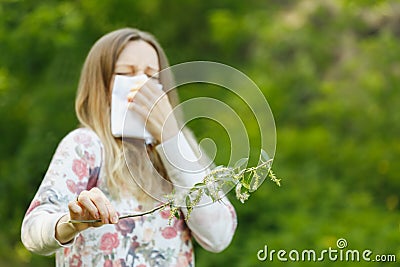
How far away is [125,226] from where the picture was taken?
1975 mm

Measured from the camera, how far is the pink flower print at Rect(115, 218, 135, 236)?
1.97 m

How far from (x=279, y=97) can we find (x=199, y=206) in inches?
164

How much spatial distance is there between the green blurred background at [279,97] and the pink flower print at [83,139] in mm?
1946

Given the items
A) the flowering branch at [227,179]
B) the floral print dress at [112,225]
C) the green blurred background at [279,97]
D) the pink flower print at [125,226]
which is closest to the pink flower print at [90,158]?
the floral print dress at [112,225]

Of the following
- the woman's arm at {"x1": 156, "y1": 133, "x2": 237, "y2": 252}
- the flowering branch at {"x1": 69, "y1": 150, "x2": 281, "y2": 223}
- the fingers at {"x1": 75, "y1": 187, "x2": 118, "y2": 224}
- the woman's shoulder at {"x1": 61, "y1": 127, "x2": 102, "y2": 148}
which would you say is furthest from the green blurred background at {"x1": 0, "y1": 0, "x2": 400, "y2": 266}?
the fingers at {"x1": 75, "y1": 187, "x2": 118, "y2": 224}

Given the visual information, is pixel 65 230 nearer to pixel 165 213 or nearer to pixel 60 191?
pixel 60 191

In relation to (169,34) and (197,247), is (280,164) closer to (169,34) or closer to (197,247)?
(197,247)

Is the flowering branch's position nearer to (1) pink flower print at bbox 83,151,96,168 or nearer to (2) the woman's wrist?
(2) the woman's wrist

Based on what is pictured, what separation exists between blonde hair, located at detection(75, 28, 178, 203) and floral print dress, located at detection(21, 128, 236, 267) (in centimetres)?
3

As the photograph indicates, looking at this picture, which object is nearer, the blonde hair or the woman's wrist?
the woman's wrist

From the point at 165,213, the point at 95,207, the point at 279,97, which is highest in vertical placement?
the point at 279,97

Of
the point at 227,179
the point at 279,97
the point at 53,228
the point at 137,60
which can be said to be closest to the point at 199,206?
the point at 227,179

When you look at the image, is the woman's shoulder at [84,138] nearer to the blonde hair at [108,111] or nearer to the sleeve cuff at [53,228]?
the blonde hair at [108,111]

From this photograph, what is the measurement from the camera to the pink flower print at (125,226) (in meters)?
1.97
